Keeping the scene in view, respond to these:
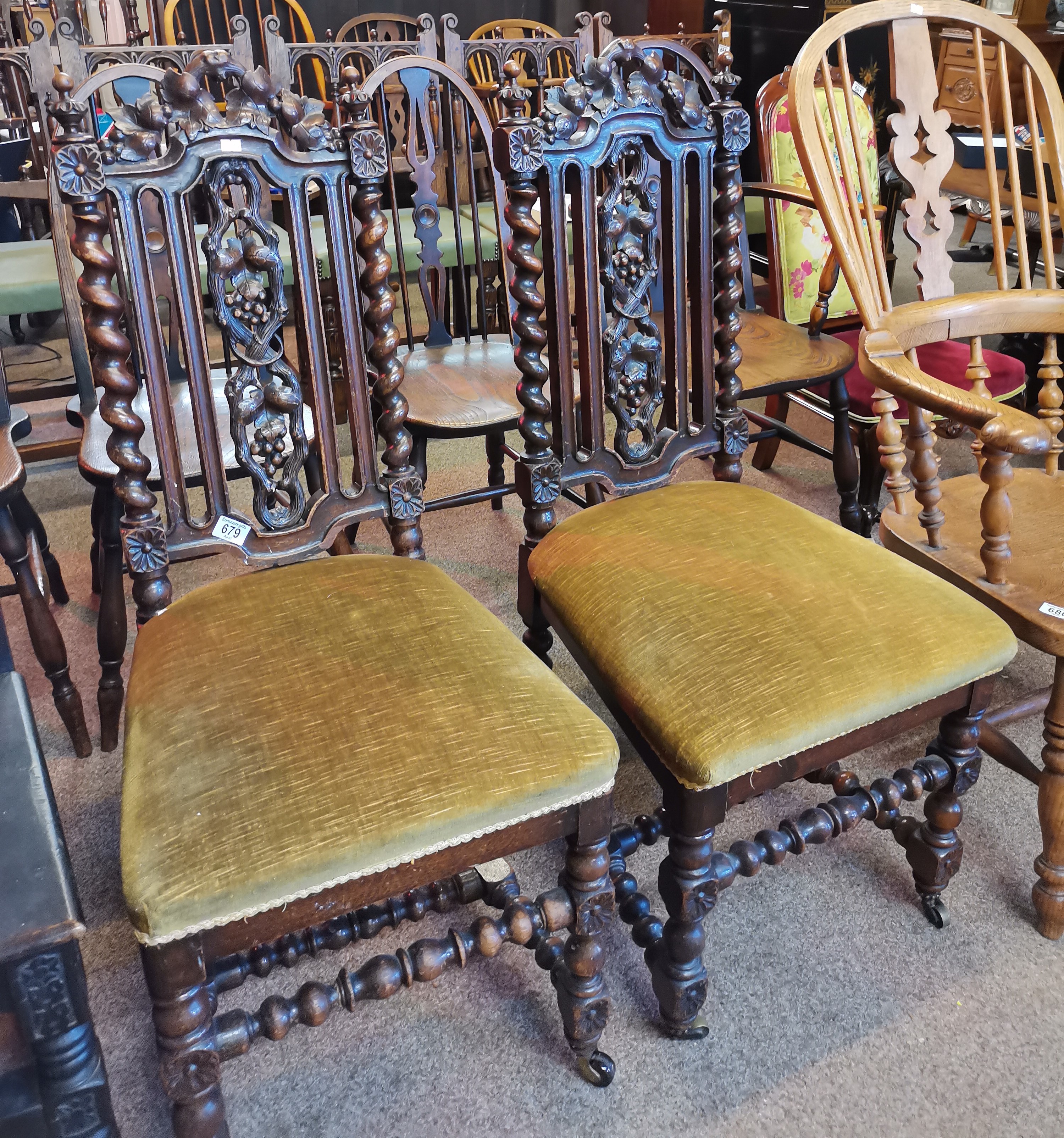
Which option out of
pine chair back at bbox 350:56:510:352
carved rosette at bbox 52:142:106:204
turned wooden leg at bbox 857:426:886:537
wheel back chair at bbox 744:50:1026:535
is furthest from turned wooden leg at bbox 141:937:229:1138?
turned wooden leg at bbox 857:426:886:537

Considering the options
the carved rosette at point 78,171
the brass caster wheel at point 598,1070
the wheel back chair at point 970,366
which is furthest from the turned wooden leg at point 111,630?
the wheel back chair at point 970,366

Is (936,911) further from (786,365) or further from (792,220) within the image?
(792,220)

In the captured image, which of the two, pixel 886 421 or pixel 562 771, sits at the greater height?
pixel 886 421

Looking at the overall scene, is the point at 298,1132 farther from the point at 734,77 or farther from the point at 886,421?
the point at 734,77

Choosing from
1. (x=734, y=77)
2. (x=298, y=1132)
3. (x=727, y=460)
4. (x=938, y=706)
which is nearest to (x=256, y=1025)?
(x=298, y=1132)

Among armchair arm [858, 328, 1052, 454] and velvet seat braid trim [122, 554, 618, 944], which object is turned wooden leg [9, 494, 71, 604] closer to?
velvet seat braid trim [122, 554, 618, 944]

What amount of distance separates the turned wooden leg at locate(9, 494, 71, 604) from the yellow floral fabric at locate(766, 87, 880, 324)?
1709 millimetres

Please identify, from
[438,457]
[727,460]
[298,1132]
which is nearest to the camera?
[298,1132]

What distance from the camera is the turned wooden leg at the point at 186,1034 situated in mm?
839

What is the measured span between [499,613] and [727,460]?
725mm

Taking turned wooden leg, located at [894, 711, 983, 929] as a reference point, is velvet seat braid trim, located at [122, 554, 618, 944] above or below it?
above

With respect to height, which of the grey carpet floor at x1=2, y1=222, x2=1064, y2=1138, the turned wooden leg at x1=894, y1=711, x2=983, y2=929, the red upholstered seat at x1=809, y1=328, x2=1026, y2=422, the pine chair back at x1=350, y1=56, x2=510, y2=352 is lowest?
the grey carpet floor at x1=2, y1=222, x2=1064, y2=1138

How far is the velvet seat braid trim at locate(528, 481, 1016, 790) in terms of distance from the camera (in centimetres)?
100

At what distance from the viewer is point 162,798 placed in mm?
880
